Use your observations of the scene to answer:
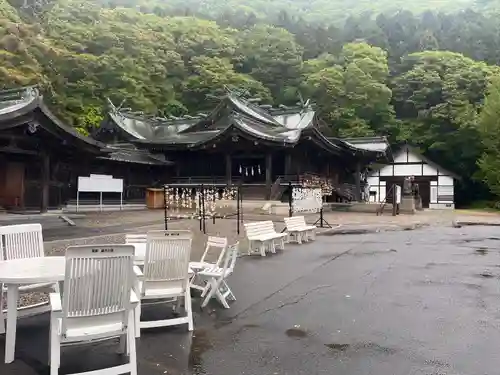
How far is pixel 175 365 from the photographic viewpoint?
3.90m

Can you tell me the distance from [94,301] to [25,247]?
2.25 m

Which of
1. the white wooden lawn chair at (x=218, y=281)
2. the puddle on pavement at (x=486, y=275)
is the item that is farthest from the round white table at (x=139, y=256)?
the puddle on pavement at (x=486, y=275)

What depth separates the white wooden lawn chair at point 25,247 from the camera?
16.6 ft

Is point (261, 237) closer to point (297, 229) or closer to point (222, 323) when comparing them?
point (297, 229)

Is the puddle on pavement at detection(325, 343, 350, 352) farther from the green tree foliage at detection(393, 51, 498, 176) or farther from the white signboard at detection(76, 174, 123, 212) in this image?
the green tree foliage at detection(393, 51, 498, 176)

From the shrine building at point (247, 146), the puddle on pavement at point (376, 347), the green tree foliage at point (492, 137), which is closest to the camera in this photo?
the puddle on pavement at point (376, 347)

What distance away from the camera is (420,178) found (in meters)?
40.5

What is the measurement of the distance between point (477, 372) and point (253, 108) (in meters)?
30.6

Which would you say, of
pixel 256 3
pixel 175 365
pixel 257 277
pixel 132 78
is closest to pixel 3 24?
pixel 132 78

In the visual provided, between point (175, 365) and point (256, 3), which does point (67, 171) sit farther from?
point (256, 3)

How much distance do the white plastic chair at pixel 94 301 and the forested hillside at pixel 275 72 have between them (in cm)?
2923

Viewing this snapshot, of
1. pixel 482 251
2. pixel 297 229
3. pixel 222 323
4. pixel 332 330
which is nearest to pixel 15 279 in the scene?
pixel 222 323

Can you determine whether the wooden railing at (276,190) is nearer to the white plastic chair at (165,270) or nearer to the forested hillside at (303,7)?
the white plastic chair at (165,270)

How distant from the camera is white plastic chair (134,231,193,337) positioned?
4.59 meters
